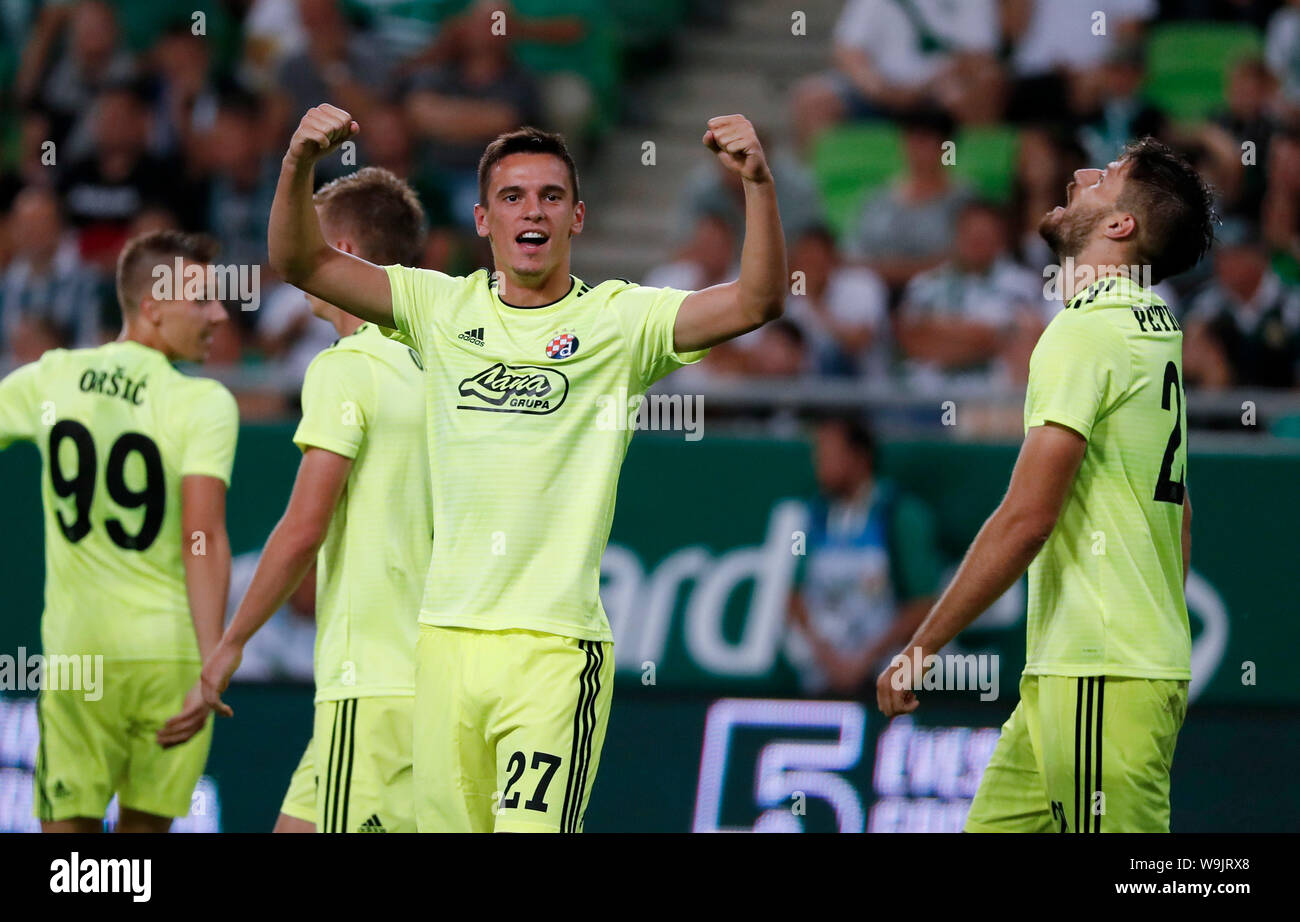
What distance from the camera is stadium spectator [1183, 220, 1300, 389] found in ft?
31.5

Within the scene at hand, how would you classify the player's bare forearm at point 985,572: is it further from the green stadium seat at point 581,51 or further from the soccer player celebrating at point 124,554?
the green stadium seat at point 581,51

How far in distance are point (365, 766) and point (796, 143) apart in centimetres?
740

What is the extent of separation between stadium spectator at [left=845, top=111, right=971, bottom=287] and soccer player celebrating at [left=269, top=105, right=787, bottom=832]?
6.33 meters

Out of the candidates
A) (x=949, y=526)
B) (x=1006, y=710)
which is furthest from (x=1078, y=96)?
(x=1006, y=710)

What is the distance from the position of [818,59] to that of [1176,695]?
9.45m

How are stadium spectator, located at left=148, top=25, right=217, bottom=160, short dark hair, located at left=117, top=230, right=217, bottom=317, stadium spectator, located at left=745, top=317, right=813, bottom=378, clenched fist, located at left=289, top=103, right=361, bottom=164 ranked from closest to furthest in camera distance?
clenched fist, located at left=289, top=103, right=361, bottom=164
short dark hair, located at left=117, top=230, right=217, bottom=317
stadium spectator, located at left=745, top=317, right=813, bottom=378
stadium spectator, located at left=148, top=25, right=217, bottom=160

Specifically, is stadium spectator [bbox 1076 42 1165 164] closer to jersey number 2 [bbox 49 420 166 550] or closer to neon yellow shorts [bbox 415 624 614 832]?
jersey number 2 [bbox 49 420 166 550]

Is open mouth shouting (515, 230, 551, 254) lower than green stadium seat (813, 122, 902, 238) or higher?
lower

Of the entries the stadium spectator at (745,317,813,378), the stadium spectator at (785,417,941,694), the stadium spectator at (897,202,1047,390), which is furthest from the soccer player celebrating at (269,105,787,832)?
the stadium spectator at (897,202,1047,390)

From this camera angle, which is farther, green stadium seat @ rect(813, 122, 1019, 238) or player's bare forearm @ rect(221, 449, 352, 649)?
green stadium seat @ rect(813, 122, 1019, 238)

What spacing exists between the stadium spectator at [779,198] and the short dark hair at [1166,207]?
623 centimetres

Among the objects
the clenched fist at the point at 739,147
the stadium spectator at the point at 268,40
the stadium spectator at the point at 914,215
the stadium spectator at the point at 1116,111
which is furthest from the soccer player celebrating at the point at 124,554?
the stadium spectator at the point at 268,40

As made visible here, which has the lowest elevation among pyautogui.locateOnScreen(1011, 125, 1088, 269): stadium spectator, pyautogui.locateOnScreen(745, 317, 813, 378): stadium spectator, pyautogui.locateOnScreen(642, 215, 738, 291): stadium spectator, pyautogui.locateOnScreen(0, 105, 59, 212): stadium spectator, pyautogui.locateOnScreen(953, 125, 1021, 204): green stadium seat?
pyautogui.locateOnScreen(745, 317, 813, 378): stadium spectator
